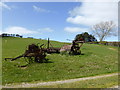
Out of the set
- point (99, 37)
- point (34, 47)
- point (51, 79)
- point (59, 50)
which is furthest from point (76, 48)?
point (99, 37)

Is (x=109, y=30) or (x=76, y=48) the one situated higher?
(x=109, y=30)

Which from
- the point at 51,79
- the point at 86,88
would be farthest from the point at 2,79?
the point at 86,88

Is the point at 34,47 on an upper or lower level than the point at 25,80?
upper

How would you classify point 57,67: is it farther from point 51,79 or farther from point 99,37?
point 99,37

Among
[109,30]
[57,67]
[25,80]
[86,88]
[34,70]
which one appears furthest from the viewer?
[109,30]

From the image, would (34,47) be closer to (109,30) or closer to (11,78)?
(11,78)

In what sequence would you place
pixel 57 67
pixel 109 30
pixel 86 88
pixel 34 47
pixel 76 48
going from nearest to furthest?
pixel 86 88 < pixel 57 67 < pixel 34 47 < pixel 76 48 < pixel 109 30

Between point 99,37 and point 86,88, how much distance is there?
7720 cm

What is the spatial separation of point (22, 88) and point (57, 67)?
539cm

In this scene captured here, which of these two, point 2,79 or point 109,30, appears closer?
point 2,79

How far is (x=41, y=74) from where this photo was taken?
1016cm

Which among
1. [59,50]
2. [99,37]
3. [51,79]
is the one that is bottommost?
[51,79]

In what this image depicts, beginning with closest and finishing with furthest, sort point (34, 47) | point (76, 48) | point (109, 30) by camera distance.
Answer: point (34, 47) < point (76, 48) < point (109, 30)

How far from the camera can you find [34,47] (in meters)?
13.5
